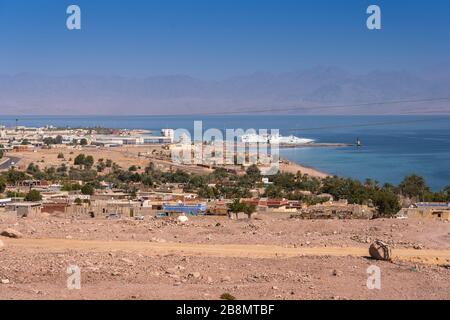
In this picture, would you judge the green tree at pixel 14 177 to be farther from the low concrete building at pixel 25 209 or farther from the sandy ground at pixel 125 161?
the low concrete building at pixel 25 209

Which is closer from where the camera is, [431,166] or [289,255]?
[289,255]

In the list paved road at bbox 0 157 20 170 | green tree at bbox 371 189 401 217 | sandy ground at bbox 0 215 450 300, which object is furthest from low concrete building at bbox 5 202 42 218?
paved road at bbox 0 157 20 170

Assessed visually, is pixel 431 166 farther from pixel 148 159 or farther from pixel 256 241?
pixel 256 241

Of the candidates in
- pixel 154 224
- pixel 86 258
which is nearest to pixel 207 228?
pixel 154 224

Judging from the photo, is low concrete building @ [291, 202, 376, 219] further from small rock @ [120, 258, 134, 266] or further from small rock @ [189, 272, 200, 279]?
small rock @ [189, 272, 200, 279]

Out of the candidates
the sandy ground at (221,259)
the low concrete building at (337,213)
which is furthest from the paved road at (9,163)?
the sandy ground at (221,259)
